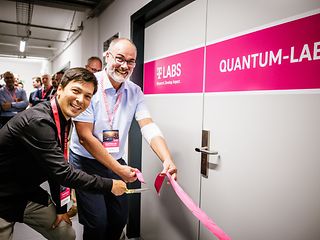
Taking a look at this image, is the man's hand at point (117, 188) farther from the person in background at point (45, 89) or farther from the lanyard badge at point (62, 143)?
the person in background at point (45, 89)

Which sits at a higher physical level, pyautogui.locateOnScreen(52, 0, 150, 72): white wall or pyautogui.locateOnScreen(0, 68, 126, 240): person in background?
pyautogui.locateOnScreen(52, 0, 150, 72): white wall

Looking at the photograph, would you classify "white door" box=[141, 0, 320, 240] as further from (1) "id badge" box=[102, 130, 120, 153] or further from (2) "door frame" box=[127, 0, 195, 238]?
(1) "id badge" box=[102, 130, 120, 153]

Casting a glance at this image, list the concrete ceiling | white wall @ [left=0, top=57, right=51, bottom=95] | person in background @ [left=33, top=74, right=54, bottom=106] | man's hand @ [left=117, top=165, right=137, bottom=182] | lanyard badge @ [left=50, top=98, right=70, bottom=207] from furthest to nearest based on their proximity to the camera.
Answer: white wall @ [left=0, top=57, right=51, bottom=95], person in background @ [left=33, top=74, right=54, bottom=106], the concrete ceiling, man's hand @ [left=117, top=165, right=137, bottom=182], lanyard badge @ [left=50, top=98, right=70, bottom=207]

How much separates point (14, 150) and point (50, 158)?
20cm

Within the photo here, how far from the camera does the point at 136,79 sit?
2.57 meters

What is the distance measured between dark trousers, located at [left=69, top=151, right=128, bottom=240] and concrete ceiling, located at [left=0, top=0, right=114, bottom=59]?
2386 mm

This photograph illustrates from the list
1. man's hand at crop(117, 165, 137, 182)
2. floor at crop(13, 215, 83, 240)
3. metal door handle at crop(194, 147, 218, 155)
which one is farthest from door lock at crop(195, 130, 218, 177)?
floor at crop(13, 215, 83, 240)

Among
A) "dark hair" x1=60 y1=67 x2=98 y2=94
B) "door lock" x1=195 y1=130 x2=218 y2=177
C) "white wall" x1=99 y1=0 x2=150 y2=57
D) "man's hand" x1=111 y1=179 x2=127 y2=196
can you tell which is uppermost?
"white wall" x1=99 y1=0 x2=150 y2=57

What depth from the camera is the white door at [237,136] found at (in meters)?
1.14

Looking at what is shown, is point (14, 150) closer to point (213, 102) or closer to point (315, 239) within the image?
point (213, 102)

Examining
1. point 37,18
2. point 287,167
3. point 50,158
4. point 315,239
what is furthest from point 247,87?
point 37,18

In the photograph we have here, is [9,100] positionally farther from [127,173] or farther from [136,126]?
[127,173]

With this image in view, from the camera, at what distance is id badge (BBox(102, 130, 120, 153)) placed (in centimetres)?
179

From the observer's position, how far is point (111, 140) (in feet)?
5.94
